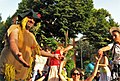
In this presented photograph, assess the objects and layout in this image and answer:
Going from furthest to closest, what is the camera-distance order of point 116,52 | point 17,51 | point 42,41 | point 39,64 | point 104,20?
point 104,20
point 42,41
point 39,64
point 116,52
point 17,51

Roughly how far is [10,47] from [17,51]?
14cm

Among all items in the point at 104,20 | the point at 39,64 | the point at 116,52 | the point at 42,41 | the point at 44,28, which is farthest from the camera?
the point at 104,20

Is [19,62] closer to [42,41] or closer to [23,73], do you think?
[23,73]

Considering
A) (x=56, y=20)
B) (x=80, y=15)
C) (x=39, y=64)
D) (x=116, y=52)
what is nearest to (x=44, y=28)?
(x=56, y=20)

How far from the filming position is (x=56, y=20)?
45531 mm

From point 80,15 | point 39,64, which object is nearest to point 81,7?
point 80,15

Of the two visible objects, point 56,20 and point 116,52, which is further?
point 56,20

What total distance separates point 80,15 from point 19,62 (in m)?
43.1

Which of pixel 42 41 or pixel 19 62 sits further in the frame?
pixel 42 41

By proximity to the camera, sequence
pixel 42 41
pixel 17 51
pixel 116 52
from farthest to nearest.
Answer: pixel 42 41, pixel 116 52, pixel 17 51

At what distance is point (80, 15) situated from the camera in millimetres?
47250

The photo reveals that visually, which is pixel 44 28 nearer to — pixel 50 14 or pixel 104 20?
pixel 50 14

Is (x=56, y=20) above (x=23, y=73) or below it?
above

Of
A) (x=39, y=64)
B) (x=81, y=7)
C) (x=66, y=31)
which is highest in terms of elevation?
(x=81, y=7)
